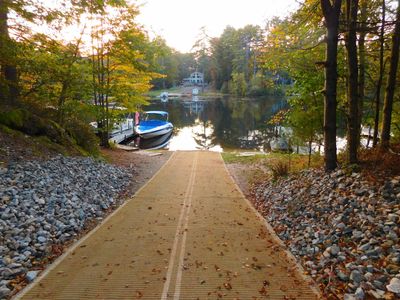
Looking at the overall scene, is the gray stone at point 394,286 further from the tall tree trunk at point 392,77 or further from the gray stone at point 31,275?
the tall tree trunk at point 392,77

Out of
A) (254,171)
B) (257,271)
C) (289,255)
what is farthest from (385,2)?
(257,271)

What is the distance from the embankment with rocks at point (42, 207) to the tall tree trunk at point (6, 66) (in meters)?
3.41

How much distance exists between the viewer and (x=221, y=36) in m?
96.7

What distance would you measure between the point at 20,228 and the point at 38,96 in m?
8.64

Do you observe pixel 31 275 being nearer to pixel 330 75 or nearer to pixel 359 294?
pixel 359 294

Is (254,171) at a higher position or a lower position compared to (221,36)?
lower

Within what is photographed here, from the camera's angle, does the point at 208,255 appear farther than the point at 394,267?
Yes

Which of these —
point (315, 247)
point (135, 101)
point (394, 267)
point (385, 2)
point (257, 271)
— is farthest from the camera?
point (135, 101)

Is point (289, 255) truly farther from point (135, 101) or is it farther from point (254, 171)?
point (135, 101)

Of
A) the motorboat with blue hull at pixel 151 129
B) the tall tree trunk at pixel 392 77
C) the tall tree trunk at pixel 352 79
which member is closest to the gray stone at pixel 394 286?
the tall tree trunk at pixel 352 79

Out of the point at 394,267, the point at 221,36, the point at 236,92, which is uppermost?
the point at 221,36

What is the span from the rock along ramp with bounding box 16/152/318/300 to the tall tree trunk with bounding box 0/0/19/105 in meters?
6.06

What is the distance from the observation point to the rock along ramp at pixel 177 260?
448 centimetres

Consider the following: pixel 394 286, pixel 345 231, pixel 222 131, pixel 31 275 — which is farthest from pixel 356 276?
pixel 222 131
